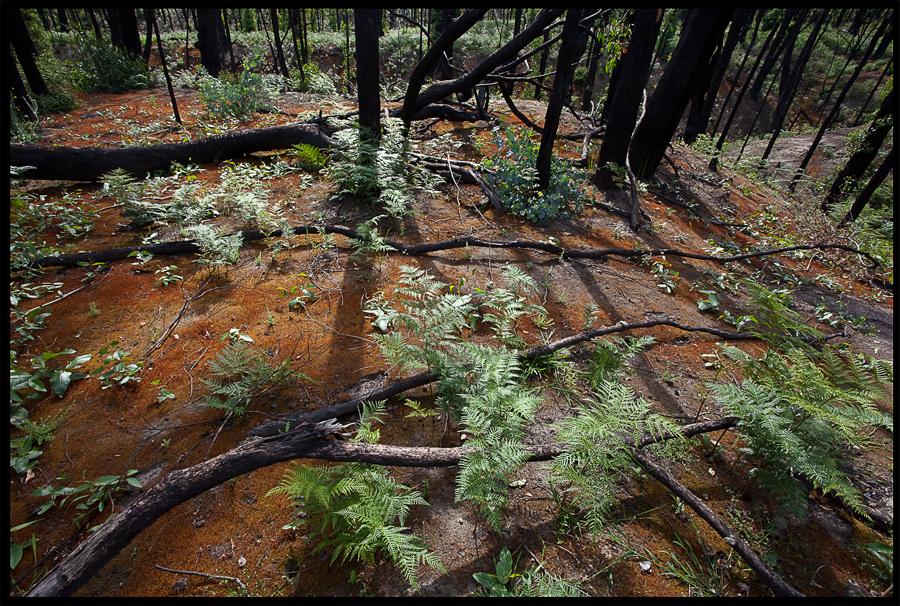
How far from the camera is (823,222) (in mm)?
8648

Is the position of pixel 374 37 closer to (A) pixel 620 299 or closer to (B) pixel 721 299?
(A) pixel 620 299

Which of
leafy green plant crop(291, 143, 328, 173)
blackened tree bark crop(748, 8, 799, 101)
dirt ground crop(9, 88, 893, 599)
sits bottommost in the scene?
dirt ground crop(9, 88, 893, 599)

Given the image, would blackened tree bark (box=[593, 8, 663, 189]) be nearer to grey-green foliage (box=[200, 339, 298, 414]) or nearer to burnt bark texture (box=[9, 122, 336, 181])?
burnt bark texture (box=[9, 122, 336, 181])

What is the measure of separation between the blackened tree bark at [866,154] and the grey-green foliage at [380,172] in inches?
473

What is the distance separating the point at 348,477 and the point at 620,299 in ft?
11.8

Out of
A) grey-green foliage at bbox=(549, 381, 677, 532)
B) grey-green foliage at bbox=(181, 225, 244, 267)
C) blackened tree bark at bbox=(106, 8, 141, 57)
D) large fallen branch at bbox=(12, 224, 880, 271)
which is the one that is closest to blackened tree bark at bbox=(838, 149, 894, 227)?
large fallen branch at bbox=(12, 224, 880, 271)

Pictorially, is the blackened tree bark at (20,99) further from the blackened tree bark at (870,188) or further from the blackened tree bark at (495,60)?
the blackened tree bark at (870,188)

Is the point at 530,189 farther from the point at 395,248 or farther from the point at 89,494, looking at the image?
the point at 89,494

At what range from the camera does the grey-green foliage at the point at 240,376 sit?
2.49m

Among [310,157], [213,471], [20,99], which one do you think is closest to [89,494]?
[213,471]

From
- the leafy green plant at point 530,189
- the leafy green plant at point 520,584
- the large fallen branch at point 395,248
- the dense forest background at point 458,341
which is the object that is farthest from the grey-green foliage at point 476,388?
the leafy green plant at point 530,189

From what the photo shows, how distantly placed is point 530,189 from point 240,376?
5013 mm

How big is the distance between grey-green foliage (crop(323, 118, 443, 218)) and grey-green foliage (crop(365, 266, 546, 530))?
2343 mm

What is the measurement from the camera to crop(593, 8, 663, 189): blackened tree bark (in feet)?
20.1
